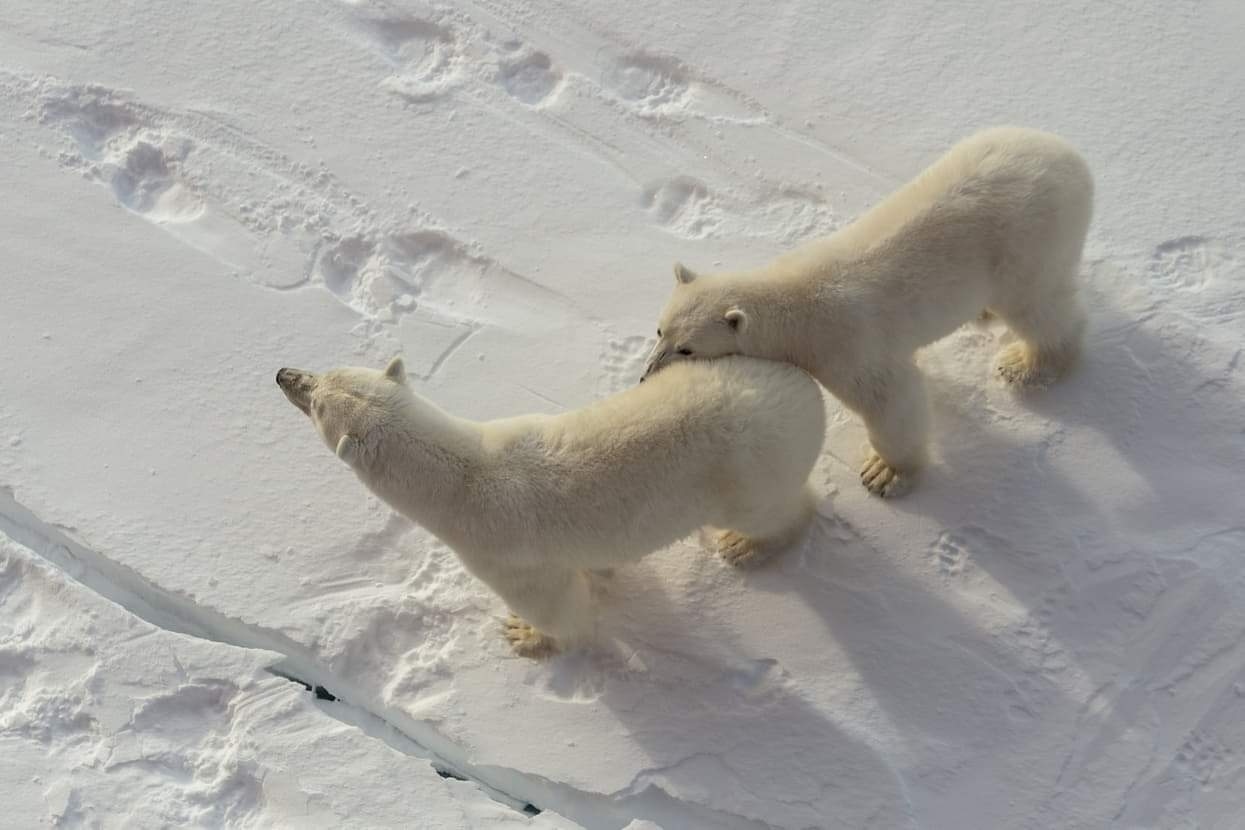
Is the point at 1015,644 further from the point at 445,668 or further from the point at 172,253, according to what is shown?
the point at 172,253

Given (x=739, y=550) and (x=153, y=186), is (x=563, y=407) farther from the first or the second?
(x=153, y=186)

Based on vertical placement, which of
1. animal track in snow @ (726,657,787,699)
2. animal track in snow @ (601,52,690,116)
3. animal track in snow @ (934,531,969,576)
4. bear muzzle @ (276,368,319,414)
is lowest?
animal track in snow @ (726,657,787,699)

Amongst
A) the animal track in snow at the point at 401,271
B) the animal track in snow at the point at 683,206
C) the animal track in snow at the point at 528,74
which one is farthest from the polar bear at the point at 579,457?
the animal track in snow at the point at 528,74

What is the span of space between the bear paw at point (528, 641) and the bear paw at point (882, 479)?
115cm

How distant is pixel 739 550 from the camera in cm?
366

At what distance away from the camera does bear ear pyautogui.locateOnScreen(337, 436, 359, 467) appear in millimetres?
3107

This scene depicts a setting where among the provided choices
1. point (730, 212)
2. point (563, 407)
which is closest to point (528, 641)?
point (563, 407)

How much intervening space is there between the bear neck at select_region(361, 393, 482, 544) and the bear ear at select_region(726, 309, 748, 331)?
81 centimetres

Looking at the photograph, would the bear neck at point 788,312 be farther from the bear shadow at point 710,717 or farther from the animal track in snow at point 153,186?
the animal track in snow at point 153,186

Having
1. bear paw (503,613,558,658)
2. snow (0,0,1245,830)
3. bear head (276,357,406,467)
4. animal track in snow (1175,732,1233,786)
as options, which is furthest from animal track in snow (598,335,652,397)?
animal track in snow (1175,732,1233,786)

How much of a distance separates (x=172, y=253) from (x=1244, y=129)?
13.9 ft

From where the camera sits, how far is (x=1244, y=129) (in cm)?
441

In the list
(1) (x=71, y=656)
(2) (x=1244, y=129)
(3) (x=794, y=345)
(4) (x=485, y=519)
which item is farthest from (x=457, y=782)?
(2) (x=1244, y=129)

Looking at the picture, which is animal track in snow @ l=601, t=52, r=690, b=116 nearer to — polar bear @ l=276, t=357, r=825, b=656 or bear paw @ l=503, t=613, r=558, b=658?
polar bear @ l=276, t=357, r=825, b=656
